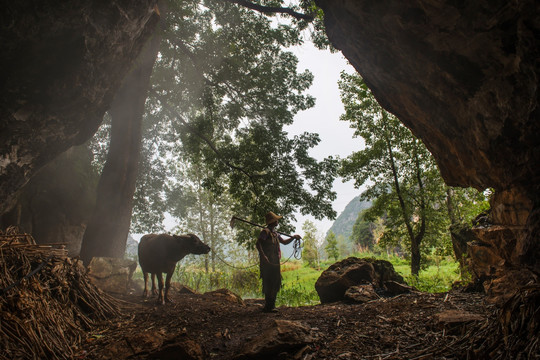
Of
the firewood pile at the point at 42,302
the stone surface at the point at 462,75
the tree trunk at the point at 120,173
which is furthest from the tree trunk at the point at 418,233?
the tree trunk at the point at 120,173

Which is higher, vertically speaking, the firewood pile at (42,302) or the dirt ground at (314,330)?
the firewood pile at (42,302)

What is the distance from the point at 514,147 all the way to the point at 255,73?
10492 millimetres

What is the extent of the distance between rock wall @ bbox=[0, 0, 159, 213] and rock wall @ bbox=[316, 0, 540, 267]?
5.12 m

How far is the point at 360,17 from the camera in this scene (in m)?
4.43

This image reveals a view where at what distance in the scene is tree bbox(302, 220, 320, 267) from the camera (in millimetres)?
26641

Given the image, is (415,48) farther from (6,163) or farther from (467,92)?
(6,163)

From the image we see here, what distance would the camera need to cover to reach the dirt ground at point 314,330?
3307 millimetres

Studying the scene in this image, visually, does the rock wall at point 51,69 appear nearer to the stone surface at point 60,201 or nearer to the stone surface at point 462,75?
the stone surface at point 462,75

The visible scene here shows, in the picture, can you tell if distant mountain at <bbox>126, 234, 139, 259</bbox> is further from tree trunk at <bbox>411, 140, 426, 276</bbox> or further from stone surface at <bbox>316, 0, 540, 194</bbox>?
tree trunk at <bbox>411, 140, 426, 276</bbox>

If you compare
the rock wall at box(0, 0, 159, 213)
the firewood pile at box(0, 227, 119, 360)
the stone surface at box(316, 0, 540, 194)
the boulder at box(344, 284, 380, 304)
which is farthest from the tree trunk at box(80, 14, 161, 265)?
the stone surface at box(316, 0, 540, 194)

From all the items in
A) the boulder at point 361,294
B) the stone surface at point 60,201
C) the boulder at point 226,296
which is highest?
the stone surface at point 60,201

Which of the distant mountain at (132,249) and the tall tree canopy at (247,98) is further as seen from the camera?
the distant mountain at (132,249)

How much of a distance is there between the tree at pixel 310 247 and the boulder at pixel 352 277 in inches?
683

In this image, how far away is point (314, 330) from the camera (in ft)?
14.2
